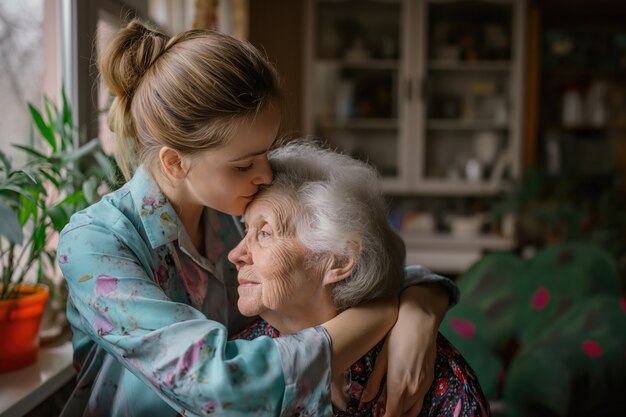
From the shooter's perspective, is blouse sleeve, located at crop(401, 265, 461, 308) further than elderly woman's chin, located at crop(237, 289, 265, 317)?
Yes

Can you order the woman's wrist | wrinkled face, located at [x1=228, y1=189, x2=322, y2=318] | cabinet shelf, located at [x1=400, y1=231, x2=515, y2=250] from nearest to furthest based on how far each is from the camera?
the woman's wrist < wrinkled face, located at [x1=228, y1=189, x2=322, y2=318] < cabinet shelf, located at [x1=400, y1=231, x2=515, y2=250]

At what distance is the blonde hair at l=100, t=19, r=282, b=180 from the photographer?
1049 millimetres

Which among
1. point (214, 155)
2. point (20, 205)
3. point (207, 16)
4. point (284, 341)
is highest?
point (207, 16)

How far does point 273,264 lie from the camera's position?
3.69ft

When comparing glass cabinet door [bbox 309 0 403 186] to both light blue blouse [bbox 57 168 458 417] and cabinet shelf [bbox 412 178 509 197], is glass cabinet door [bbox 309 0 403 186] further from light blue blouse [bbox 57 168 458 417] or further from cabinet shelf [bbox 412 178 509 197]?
light blue blouse [bbox 57 168 458 417]

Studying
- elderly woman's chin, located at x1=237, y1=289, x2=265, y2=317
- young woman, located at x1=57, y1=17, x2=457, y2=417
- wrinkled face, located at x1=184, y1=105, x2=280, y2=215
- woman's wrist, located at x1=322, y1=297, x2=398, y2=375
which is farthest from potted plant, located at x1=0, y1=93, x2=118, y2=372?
woman's wrist, located at x1=322, y1=297, x2=398, y2=375

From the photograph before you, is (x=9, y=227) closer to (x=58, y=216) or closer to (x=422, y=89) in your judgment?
(x=58, y=216)

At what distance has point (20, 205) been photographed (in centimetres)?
135

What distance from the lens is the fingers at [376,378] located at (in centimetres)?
117

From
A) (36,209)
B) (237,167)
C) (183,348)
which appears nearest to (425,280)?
(237,167)

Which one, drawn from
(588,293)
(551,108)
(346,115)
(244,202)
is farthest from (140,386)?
(551,108)

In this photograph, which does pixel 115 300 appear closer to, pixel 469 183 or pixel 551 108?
pixel 469 183

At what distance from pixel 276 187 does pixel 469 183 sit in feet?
13.1

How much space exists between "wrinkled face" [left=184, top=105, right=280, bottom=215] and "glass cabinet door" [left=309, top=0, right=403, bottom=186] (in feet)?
12.7
